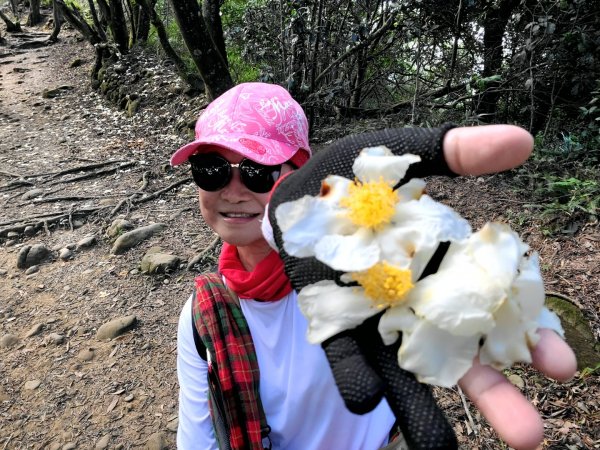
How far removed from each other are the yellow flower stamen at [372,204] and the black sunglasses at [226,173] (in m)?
0.60

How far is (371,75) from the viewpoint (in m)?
5.20

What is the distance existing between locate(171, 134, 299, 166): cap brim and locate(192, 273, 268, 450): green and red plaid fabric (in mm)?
456

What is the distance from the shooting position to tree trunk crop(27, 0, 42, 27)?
1708 cm

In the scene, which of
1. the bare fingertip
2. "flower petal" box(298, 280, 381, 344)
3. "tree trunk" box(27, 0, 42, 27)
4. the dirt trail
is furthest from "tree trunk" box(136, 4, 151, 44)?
"tree trunk" box(27, 0, 42, 27)

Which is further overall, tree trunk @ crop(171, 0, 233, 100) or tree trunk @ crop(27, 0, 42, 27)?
tree trunk @ crop(27, 0, 42, 27)

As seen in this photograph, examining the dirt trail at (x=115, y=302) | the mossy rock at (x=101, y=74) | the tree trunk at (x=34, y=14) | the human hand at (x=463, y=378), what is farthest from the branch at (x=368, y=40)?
the tree trunk at (x=34, y=14)

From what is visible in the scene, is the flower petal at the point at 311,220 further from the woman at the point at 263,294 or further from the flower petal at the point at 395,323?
the woman at the point at 263,294

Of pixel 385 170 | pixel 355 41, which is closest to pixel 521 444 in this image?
pixel 385 170

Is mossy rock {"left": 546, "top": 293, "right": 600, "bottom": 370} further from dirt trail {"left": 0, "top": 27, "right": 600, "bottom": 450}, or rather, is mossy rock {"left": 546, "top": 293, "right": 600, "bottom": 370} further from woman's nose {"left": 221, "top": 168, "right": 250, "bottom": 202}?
woman's nose {"left": 221, "top": 168, "right": 250, "bottom": 202}

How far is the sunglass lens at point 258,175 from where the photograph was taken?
1474 mm

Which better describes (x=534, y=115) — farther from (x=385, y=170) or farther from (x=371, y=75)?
(x=385, y=170)

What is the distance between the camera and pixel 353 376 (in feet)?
2.77

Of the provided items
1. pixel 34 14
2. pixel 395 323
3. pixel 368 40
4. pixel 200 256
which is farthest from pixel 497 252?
pixel 34 14

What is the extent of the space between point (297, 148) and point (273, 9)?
3750 millimetres
